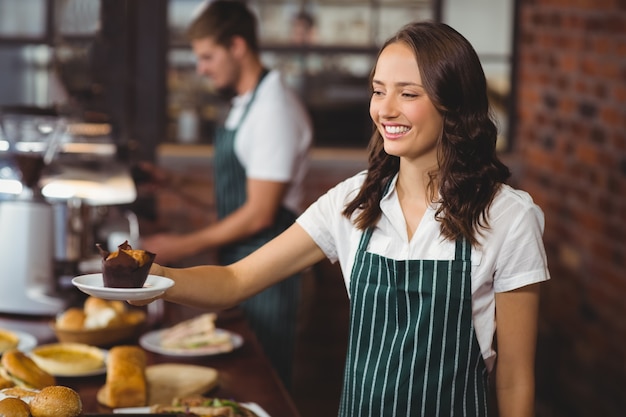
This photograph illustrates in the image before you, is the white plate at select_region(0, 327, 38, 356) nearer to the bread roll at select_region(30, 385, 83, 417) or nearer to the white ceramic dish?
the white ceramic dish

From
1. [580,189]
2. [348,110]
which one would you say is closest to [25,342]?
[580,189]

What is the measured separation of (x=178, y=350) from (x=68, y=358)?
0.27 metres

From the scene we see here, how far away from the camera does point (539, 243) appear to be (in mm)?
1825

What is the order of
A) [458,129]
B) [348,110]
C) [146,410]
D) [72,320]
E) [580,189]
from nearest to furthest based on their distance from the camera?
[458,129] < [146,410] < [72,320] < [580,189] < [348,110]

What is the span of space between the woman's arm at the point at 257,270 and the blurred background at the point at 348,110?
1.18m

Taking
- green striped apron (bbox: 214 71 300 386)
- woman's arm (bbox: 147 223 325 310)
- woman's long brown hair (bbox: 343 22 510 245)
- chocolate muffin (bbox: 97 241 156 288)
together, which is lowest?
green striped apron (bbox: 214 71 300 386)

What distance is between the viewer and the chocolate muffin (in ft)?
5.12

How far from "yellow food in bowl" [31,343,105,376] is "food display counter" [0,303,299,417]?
22 mm

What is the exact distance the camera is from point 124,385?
2016 millimetres

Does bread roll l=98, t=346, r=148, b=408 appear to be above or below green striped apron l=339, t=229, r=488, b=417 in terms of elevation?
below

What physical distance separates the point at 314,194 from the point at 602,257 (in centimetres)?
163

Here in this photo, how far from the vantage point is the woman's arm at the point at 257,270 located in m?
1.96

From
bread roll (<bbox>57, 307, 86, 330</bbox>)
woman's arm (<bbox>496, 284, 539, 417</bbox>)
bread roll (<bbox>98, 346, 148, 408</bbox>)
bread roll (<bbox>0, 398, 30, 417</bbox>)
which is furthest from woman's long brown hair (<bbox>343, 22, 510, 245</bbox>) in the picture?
bread roll (<bbox>57, 307, 86, 330</bbox>)

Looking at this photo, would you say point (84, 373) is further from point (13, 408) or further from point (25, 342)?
point (13, 408)
